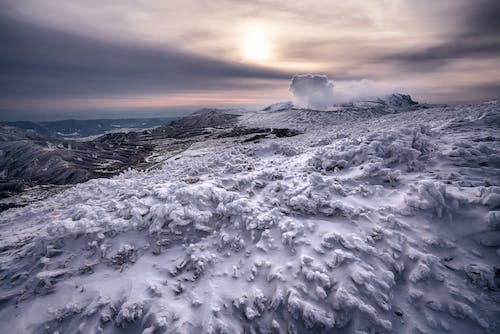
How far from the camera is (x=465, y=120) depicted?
17609 millimetres

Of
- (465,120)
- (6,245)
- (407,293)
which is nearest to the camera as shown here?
(407,293)

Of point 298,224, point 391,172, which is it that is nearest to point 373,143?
point 391,172

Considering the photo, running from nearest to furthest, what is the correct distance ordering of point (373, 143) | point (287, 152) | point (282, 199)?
point (282, 199) < point (373, 143) < point (287, 152)

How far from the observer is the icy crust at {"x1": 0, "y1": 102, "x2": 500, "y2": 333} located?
6605mm

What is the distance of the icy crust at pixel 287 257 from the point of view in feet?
21.7

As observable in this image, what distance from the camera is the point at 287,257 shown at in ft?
26.7

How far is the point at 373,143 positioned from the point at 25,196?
5559 cm

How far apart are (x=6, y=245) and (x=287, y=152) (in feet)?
61.9

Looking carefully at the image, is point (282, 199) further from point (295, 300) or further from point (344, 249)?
point (295, 300)

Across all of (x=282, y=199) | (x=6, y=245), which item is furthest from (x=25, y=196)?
(x=282, y=199)

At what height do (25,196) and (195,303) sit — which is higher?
(195,303)

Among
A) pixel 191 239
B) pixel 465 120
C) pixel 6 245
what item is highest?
pixel 465 120

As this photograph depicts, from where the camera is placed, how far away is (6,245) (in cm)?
1225

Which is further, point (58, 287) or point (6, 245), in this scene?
point (6, 245)
